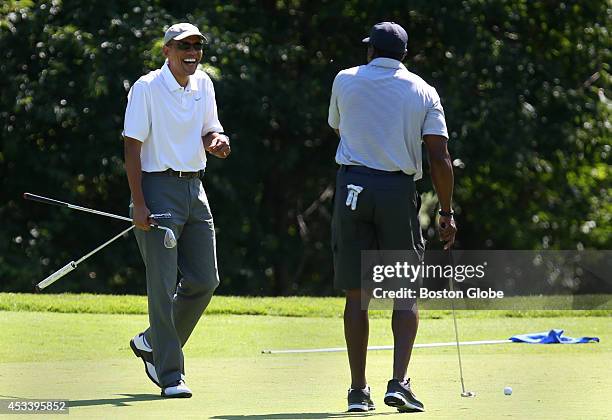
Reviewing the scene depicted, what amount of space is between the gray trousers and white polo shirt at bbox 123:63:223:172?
9 centimetres

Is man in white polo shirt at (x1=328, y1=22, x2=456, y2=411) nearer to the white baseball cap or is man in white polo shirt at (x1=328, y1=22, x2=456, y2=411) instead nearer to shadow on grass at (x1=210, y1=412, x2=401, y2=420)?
shadow on grass at (x1=210, y1=412, x2=401, y2=420)

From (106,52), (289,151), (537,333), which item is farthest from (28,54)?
(537,333)

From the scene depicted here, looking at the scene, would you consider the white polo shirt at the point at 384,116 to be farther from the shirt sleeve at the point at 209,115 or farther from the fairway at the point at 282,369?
the fairway at the point at 282,369

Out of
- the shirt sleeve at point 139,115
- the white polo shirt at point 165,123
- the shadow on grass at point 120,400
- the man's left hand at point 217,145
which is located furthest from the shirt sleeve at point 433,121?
the shadow on grass at point 120,400

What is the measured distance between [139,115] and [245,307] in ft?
17.4

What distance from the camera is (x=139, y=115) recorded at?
25.0 feet

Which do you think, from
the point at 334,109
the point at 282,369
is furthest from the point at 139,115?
the point at 282,369

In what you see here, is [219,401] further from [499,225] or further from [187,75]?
[499,225]

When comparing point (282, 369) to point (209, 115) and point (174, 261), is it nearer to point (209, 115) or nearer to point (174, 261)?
point (174, 261)

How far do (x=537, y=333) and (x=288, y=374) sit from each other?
3.55m

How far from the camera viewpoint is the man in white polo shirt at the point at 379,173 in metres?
7.00

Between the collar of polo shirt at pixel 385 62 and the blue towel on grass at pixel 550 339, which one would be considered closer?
the collar of polo shirt at pixel 385 62

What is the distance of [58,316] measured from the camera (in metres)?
11.5

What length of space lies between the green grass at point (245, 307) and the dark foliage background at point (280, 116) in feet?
19.4
